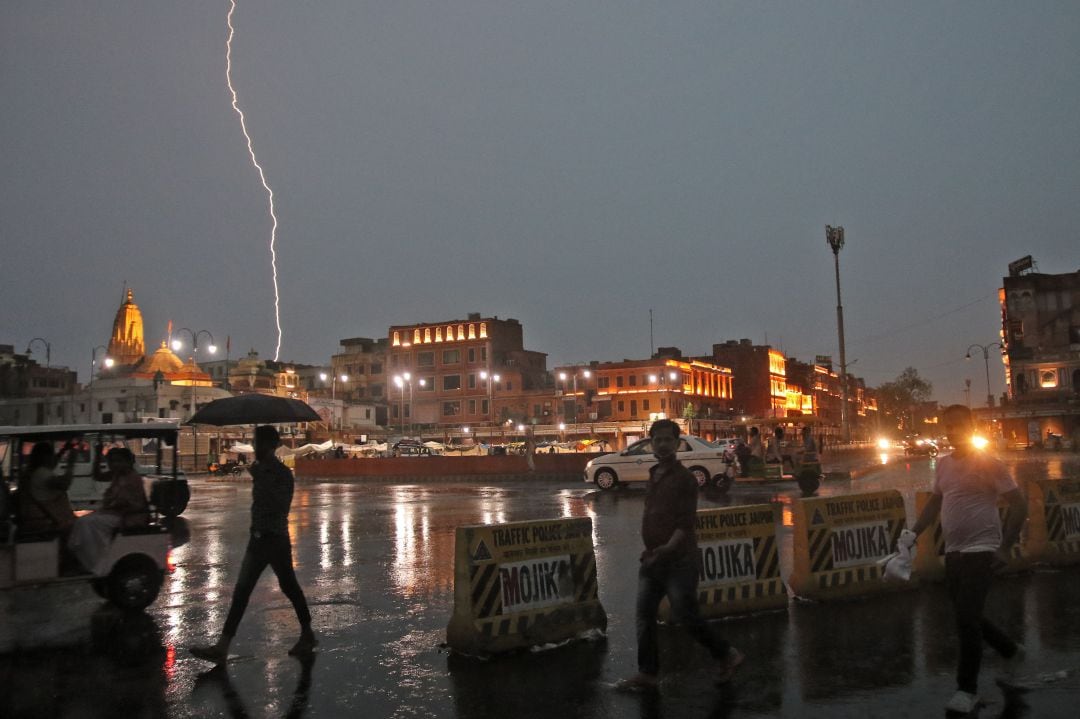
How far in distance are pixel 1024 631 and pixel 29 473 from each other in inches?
380

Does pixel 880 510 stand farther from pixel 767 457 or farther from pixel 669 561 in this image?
pixel 767 457

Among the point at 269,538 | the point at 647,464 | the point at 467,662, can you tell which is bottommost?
the point at 467,662

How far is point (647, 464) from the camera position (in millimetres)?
26953

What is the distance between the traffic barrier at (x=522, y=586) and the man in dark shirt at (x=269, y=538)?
1.35 metres

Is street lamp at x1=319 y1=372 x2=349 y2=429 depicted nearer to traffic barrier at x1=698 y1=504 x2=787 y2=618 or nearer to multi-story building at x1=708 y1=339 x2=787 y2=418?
multi-story building at x1=708 y1=339 x2=787 y2=418

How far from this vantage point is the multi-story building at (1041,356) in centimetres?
7269

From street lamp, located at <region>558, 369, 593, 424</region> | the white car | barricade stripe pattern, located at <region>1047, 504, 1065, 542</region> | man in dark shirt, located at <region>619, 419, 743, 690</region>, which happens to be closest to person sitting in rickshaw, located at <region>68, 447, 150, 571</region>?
man in dark shirt, located at <region>619, 419, 743, 690</region>

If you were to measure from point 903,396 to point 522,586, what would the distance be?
145148mm

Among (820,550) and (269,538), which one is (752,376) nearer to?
(820,550)

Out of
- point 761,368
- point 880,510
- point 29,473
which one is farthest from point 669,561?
point 761,368

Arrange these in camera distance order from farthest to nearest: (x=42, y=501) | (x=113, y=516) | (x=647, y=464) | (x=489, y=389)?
(x=489, y=389)
(x=647, y=464)
(x=113, y=516)
(x=42, y=501)

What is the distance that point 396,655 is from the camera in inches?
293

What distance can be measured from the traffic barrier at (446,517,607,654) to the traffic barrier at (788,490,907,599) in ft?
8.09

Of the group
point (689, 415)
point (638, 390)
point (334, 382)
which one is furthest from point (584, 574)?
point (334, 382)
